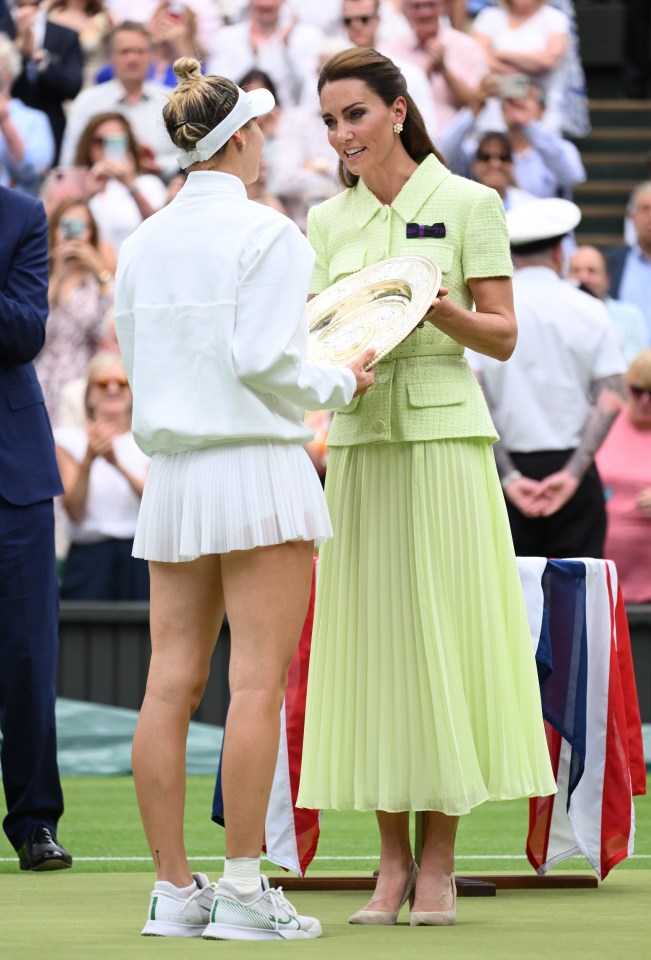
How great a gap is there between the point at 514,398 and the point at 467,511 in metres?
3.52

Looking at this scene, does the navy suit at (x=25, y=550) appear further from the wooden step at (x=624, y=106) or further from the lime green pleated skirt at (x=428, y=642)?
the wooden step at (x=624, y=106)

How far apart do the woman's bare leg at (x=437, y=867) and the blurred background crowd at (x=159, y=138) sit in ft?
15.2

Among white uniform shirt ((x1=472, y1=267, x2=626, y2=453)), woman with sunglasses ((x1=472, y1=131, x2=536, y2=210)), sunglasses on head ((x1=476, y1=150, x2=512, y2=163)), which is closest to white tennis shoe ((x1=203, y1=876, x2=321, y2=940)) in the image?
white uniform shirt ((x1=472, y1=267, x2=626, y2=453))

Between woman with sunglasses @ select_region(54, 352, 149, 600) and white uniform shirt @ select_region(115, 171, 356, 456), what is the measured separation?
5.17m

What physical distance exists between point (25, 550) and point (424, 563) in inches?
58.4

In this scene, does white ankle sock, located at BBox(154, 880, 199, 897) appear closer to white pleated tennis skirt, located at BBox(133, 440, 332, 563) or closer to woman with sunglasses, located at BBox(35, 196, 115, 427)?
white pleated tennis skirt, located at BBox(133, 440, 332, 563)

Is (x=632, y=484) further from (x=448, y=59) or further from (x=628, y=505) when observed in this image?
(x=448, y=59)

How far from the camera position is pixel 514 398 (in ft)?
25.2

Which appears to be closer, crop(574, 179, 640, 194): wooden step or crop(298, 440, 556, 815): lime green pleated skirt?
crop(298, 440, 556, 815): lime green pleated skirt

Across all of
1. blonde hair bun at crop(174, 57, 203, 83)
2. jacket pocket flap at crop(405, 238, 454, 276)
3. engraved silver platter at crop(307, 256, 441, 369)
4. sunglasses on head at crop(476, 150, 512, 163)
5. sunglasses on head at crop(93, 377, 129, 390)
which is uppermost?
blonde hair bun at crop(174, 57, 203, 83)

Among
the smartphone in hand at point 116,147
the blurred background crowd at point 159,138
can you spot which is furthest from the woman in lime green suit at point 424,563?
the smartphone in hand at point 116,147

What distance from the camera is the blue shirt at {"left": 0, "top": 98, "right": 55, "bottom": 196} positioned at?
1122 centimetres

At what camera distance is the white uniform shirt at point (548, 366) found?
7.69 metres

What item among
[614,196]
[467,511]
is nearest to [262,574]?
[467,511]
